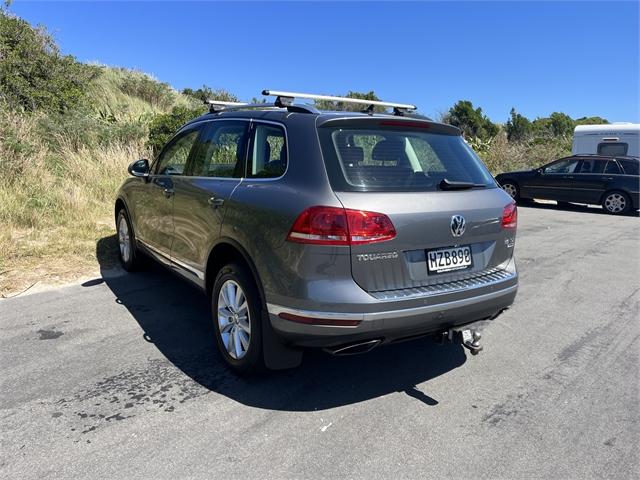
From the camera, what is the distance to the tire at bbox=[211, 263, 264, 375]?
10.8ft

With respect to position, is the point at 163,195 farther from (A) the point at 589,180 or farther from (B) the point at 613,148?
(B) the point at 613,148

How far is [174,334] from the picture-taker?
431 cm

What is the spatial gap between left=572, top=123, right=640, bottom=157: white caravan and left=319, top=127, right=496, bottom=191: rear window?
16337 millimetres

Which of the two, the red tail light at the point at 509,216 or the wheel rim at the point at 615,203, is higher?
the red tail light at the point at 509,216

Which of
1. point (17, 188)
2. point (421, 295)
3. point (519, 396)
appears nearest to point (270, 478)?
point (421, 295)

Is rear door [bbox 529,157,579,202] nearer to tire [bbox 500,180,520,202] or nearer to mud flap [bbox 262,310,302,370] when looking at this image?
tire [bbox 500,180,520,202]

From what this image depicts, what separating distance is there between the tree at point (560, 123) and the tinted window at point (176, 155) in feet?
139

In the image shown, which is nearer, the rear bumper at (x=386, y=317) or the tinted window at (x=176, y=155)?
the rear bumper at (x=386, y=317)

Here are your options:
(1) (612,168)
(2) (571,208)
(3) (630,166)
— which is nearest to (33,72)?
(2) (571,208)

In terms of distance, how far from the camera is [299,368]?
12.3 ft

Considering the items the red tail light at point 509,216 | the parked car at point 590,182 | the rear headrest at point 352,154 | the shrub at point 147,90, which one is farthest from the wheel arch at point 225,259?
the shrub at point 147,90

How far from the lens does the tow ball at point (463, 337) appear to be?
3.27 metres

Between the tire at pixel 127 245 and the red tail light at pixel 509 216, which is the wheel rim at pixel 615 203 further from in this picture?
the tire at pixel 127 245

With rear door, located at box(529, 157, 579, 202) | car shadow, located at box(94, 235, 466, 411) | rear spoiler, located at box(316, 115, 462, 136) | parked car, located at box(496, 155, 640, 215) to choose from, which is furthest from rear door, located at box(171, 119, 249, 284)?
rear door, located at box(529, 157, 579, 202)
